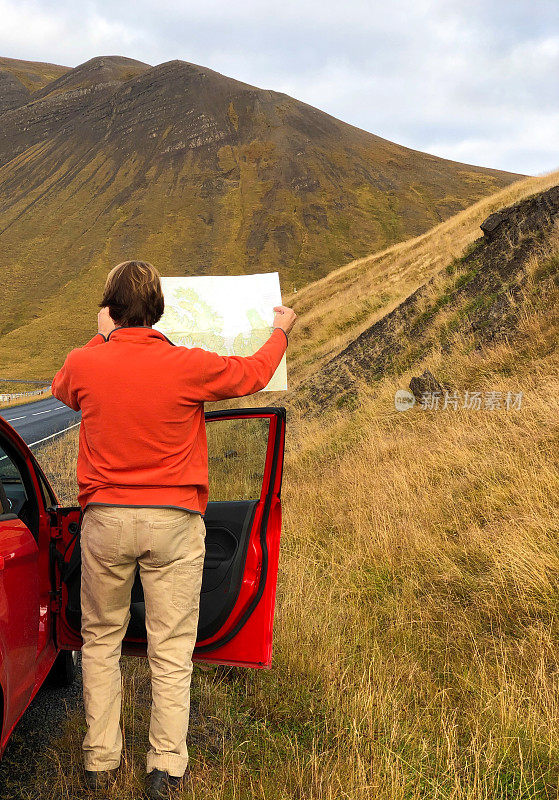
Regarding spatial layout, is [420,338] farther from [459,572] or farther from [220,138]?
[220,138]

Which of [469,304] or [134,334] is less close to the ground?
[469,304]

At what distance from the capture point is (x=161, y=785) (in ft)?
7.95

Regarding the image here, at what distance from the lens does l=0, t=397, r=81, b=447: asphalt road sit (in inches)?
714

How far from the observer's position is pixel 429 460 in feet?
20.7

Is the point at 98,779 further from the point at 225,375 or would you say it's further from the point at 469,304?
the point at 469,304

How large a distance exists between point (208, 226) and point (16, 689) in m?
116

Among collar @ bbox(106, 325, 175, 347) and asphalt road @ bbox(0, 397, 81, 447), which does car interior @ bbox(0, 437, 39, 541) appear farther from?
asphalt road @ bbox(0, 397, 81, 447)

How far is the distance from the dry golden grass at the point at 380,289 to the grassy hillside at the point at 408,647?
10.5 m

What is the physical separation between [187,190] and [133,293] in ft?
418

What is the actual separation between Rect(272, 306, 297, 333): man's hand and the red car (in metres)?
0.40

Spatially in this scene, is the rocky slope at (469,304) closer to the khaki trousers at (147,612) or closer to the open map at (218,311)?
the open map at (218,311)

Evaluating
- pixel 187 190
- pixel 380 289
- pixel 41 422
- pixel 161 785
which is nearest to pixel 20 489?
pixel 161 785

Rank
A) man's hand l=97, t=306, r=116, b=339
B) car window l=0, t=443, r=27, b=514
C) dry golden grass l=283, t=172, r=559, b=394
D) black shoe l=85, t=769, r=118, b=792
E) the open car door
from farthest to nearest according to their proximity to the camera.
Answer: dry golden grass l=283, t=172, r=559, b=394, car window l=0, t=443, r=27, b=514, the open car door, man's hand l=97, t=306, r=116, b=339, black shoe l=85, t=769, r=118, b=792

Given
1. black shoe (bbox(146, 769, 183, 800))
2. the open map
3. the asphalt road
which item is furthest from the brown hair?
the asphalt road
